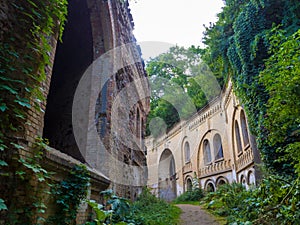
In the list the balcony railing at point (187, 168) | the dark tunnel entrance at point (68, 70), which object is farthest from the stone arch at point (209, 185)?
the dark tunnel entrance at point (68, 70)

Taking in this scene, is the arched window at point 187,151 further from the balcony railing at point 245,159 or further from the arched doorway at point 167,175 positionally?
the balcony railing at point 245,159

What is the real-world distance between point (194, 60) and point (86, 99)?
27294 millimetres

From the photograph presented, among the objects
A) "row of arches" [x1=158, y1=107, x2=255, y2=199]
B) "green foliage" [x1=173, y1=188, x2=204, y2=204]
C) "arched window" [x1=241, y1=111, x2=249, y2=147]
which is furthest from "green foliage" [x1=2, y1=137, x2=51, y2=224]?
"green foliage" [x1=173, y1=188, x2=204, y2=204]

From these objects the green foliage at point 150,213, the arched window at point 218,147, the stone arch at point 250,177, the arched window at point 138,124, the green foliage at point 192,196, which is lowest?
the green foliage at point 150,213

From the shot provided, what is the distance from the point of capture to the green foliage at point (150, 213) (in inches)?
249

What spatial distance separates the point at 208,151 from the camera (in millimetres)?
21203

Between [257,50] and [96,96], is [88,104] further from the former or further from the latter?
[257,50]

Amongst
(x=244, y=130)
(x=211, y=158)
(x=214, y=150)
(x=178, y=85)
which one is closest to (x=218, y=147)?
(x=214, y=150)

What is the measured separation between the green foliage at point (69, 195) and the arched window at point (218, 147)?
16931 millimetres

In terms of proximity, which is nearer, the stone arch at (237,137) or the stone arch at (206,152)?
the stone arch at (237,137)

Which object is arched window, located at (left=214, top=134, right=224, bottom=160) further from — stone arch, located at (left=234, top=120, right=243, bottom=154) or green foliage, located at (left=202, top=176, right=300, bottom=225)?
green foliage, located at (left=202, top=176, right=300, bottom=225)

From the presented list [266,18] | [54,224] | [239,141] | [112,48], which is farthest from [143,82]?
[54,224]

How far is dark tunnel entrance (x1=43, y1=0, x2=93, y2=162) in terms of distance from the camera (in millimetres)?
6991

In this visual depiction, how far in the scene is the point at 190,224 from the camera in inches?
312
